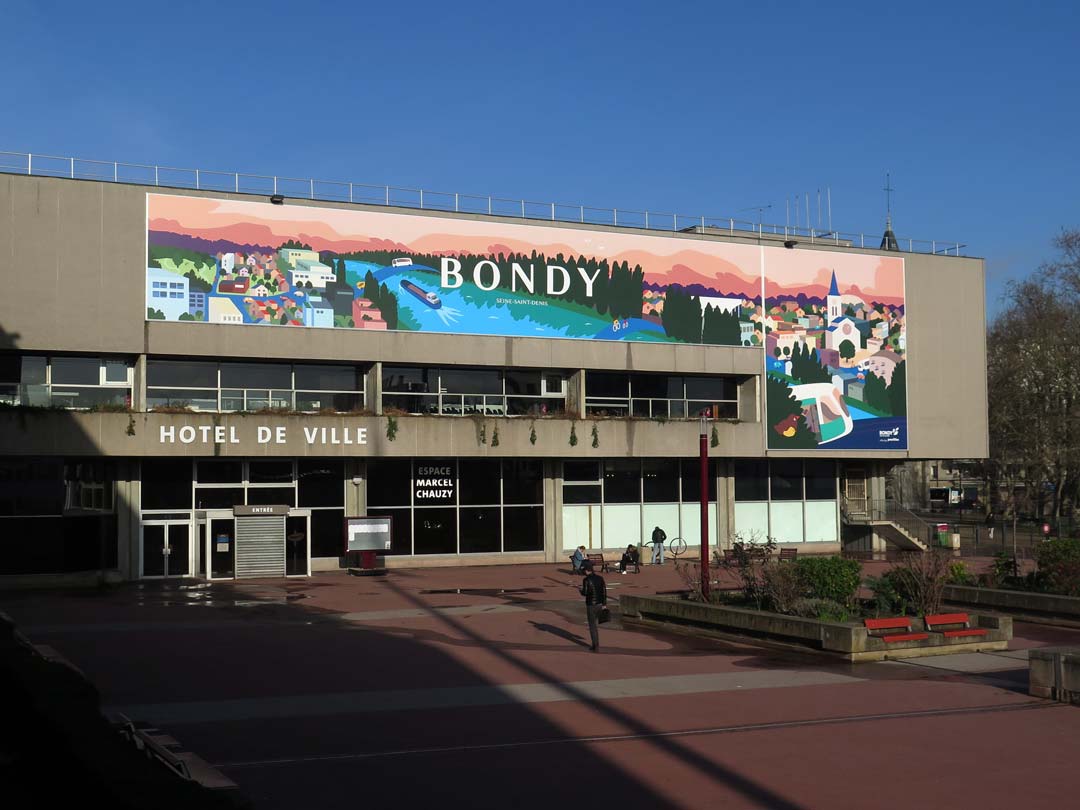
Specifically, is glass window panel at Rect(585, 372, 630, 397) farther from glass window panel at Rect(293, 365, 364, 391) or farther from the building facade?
glass window panel at Rect(293, 365, 364, 391)

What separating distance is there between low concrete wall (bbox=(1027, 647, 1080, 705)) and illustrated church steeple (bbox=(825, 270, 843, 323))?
3515 centimetres

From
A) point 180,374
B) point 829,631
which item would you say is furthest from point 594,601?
point 180,374

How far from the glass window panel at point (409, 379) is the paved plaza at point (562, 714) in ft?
55.6

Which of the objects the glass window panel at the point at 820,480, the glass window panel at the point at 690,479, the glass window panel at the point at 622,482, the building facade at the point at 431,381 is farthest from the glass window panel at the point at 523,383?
the glass window panel at the point at 820,480

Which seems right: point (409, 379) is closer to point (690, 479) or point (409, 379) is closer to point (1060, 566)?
point (690, 479)

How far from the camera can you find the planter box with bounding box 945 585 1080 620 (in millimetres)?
25047

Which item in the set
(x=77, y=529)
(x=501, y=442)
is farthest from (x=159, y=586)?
(x=501, y=442)

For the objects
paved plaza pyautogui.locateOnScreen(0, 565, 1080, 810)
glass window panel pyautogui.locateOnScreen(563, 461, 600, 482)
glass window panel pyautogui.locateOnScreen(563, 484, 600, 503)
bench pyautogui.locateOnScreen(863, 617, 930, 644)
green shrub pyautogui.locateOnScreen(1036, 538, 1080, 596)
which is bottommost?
paved plaza pyautogui.locateOnScreen(0, 565, 1080, 810)

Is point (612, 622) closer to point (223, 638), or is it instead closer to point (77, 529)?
point (223, 638)

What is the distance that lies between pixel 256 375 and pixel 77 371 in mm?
5964

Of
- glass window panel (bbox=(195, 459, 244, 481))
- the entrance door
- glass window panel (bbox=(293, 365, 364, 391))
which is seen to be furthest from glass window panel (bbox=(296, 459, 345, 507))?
the entrance door

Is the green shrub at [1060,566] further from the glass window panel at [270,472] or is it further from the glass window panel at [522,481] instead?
the glass window panel at [270,472]

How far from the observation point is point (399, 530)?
43.2 metres

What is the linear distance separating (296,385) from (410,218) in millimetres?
7485
